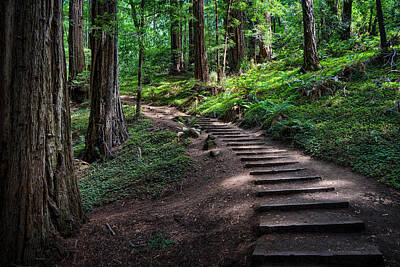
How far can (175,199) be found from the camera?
483 cm

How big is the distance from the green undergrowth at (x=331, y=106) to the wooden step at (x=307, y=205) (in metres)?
1.31

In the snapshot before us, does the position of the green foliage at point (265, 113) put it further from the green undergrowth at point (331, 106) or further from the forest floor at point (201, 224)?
the forest floor at point (201, 224)

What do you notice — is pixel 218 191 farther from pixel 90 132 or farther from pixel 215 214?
pixel 90 132

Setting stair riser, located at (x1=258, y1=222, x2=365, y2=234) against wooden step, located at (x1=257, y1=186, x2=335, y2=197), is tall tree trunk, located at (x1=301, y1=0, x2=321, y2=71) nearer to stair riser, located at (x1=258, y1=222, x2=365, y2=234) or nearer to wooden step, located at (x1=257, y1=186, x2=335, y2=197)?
wooden step, located at (x1=257, y1=186, x2=335, y2=197)

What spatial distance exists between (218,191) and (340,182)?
7.32 ft

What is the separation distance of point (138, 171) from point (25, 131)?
3.60m

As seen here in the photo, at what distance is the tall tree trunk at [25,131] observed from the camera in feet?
9.15

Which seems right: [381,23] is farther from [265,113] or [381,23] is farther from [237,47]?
[237,47]

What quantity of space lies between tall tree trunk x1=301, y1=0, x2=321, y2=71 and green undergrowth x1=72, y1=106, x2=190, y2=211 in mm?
6490

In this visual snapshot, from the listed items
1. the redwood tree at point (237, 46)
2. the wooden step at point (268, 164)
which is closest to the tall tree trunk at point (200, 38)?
the redwood tree at point (237, 46)

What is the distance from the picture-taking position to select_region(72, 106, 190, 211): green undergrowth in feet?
17.7

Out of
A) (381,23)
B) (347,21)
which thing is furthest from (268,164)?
(347,21)

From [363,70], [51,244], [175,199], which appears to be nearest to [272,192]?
[175,199]

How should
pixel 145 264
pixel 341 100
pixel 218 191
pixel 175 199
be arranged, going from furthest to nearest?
pixel 341 100 < pixel 175 199 < pixel 218 191 < pixel 145 264
